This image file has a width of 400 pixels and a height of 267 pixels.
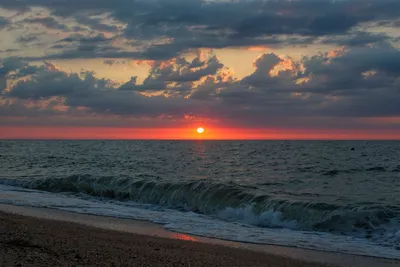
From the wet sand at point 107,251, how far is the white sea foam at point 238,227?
1.92 m

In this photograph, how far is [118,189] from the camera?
24.2 m

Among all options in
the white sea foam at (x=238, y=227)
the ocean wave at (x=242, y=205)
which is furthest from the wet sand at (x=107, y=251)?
the ocean wave at (x=242, y=205)

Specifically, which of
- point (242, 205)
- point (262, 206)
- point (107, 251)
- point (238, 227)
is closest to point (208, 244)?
point (107, 251)

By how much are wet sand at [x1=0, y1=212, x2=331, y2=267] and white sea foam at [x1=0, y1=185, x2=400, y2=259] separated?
1917 millimetres

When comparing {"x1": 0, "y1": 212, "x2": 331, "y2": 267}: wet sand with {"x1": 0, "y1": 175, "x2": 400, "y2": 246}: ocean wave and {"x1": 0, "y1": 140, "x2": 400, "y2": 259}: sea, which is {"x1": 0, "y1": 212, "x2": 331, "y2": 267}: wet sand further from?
{"x1": 0, "y1": 175, "x2": 400, "y2": 246}: ocean wave

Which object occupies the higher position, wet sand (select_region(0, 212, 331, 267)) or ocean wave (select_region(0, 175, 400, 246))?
wet sand (select_region(0, 212, 331, 267))

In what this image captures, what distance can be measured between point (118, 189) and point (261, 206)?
985cm

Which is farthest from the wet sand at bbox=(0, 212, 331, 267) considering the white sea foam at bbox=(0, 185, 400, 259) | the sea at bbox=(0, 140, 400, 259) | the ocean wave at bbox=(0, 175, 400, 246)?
the ocean wave at bbox=(0, 175, 400, 246)

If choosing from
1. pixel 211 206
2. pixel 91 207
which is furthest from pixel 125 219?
pixel 211 206

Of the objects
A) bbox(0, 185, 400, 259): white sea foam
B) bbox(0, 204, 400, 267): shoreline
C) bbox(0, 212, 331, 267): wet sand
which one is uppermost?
bbox(0, 212, 331, 267): wet sand

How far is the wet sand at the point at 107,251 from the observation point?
691 cm

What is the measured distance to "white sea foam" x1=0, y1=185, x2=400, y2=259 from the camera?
36.1ft

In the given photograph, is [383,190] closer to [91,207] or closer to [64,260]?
[91,207]

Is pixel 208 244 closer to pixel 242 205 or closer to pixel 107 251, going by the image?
pixel 107 251
